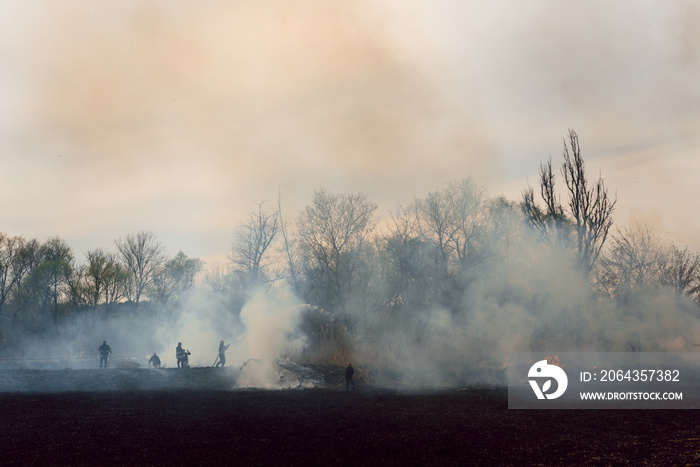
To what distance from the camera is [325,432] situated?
15.0m

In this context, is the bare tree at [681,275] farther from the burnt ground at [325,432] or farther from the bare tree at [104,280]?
the bare tree at [104,280]

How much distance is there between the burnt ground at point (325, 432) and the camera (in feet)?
38.4

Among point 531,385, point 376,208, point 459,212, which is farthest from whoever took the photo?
point 376,208

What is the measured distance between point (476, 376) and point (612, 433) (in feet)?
54.9

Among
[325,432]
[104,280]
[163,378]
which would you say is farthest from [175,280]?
[325,432]

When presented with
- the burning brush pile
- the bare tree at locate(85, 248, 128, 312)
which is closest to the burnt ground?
the burning brush pile

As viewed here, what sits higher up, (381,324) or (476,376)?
(381,324)

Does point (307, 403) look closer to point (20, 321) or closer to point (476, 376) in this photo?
point (476, 376)

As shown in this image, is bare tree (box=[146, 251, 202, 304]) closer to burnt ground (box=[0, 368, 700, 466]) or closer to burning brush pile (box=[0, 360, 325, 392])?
burning brush pile (box=[0, 360, 325, 392])

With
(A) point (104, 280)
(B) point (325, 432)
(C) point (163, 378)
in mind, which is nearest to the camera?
(B) point (325, 432)

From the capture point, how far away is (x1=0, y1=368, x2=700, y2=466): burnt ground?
38.4ft

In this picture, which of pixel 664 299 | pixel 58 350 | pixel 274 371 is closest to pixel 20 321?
pixel 58 350

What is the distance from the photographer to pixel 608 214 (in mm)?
33375

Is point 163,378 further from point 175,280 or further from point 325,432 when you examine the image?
point 175,280
